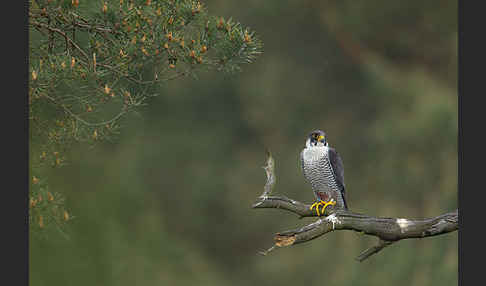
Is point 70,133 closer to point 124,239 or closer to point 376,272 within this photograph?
point 376,272

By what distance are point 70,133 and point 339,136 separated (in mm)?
3554

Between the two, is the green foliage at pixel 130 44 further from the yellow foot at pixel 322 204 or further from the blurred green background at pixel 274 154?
the blurred green background at pixel 274 154

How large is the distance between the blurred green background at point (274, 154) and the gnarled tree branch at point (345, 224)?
219cm

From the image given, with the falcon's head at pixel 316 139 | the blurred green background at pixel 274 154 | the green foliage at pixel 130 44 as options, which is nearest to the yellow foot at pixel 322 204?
the falcon's head at pixel 316 139

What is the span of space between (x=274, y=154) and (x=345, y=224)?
138 inches

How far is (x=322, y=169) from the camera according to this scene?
2.33 meters

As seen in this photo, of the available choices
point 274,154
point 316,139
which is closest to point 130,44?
point 316,139

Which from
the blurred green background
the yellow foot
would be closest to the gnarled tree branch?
the yellow foot

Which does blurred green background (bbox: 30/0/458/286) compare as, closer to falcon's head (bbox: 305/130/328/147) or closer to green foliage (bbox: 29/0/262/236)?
falcon's head (bbox: 305/130/328/147)

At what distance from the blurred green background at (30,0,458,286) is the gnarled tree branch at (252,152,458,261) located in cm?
219

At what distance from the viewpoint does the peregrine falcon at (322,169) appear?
2320 millimetres

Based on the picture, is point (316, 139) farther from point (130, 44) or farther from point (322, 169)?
point (130, 44)

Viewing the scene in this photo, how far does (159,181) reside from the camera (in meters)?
6.29

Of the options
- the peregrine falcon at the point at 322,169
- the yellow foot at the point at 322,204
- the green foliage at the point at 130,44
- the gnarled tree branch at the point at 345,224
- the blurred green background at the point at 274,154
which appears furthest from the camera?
the blurred green background at the point at 274,154
